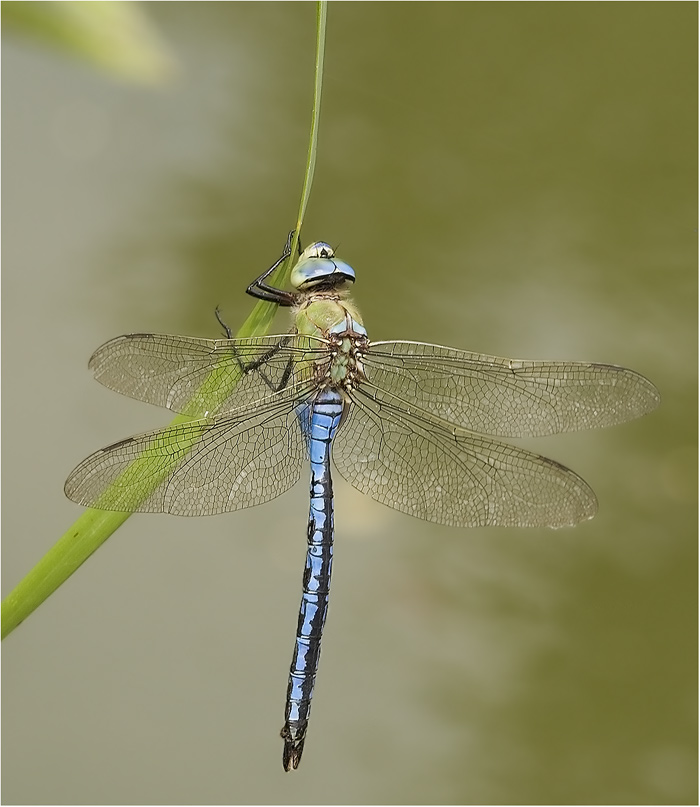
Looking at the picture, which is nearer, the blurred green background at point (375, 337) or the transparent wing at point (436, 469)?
the transparent wing at point (436, 469)

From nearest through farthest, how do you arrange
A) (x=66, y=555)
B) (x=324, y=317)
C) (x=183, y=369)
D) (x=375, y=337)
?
1. (x=66, y=555)
2. (x=183, y=369)
3. (x=324, y=317)
4. (x=375, y=337)

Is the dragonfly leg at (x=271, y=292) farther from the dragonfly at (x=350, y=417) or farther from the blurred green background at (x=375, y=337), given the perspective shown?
the blurred green background at (x=375, y=337)

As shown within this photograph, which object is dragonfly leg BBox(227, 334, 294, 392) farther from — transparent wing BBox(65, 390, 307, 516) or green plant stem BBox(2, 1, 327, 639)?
green plant stem BBox(2, 1, 327, 639)

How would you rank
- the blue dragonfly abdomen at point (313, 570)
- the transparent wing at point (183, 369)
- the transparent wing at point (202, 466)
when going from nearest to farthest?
the transparent wing at point (202, 466), the transparent wing at point (183, 369), the blue dragonfly abdomen at point (313, 570)

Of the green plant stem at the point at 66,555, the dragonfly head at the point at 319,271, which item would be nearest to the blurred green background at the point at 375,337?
the dragonfly head at the point at 319,271

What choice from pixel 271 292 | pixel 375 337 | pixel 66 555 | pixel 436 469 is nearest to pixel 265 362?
A: pixel 271 292

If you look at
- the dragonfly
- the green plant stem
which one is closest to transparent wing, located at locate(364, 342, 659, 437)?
the dragonfly

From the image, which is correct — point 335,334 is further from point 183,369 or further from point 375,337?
point 375,337
